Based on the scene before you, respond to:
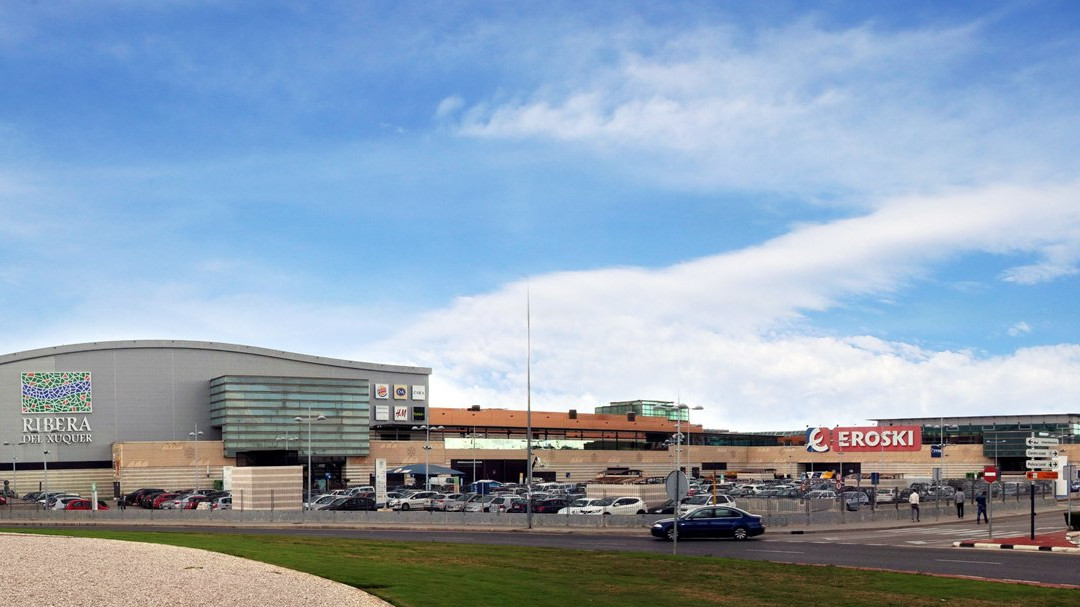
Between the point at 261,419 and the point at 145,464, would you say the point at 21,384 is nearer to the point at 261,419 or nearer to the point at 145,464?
the point at 145,464

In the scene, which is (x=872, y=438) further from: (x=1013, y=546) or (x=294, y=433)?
(x=1013, y=546)

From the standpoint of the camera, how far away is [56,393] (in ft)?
364

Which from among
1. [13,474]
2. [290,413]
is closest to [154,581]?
[13,474]

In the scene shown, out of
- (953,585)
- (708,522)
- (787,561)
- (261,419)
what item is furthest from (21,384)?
(953,585)

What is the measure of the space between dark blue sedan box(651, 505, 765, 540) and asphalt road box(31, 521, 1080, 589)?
0.64 meters

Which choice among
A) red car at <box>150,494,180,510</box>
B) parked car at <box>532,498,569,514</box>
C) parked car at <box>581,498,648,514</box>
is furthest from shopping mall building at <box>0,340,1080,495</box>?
parked car at <box>581,498,648,514</box>

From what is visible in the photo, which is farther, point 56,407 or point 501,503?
point 56,407

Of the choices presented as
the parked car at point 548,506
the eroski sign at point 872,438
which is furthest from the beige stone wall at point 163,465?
the eroski sign at point 872,438

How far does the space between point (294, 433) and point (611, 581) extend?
97149 mm

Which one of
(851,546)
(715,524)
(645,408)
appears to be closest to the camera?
(851,546)

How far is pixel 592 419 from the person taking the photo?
150 meters

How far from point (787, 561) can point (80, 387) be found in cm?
9647

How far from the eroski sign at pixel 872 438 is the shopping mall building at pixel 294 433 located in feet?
0.46

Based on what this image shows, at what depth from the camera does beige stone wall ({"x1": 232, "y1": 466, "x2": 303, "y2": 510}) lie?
62.3 m
